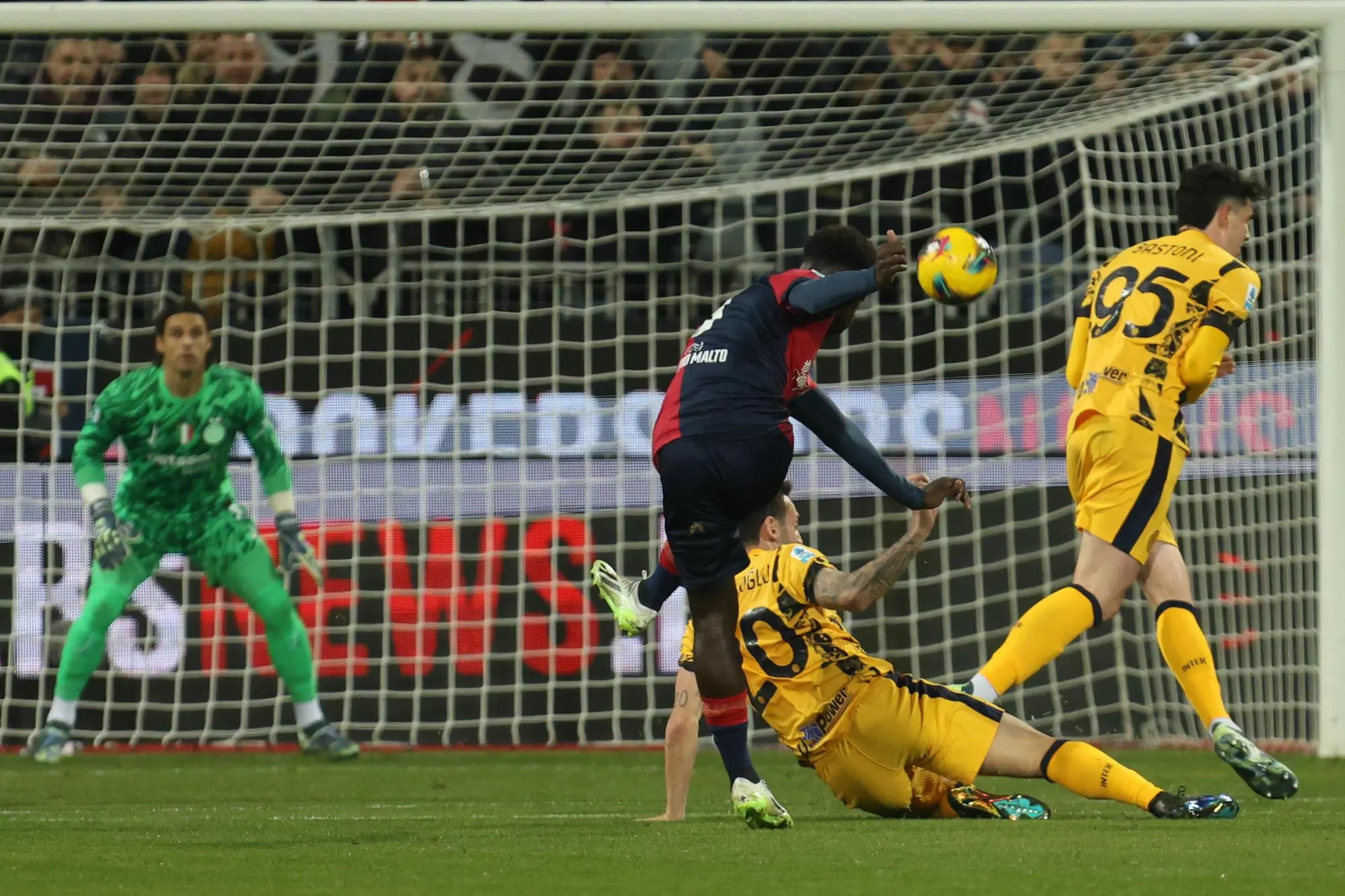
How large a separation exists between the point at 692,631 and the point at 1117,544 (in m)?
1.39

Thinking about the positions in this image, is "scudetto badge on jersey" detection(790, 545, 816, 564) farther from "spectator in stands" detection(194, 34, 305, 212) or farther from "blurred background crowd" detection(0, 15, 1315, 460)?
"spectator in stands" detection(194, 34, 305, 212)

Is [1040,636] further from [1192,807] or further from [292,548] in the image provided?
[292,548]

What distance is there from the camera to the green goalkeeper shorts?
8016 millimetres

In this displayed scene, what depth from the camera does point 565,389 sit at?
947 centimetres

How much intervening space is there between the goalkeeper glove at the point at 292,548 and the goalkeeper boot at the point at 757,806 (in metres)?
3.31

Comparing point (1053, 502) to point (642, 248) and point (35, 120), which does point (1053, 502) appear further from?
point (35, 120)

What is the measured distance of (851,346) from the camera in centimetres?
942

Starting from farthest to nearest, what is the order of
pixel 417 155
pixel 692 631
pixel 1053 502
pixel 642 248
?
pixel 642 248 → pixel 1053 502 → pixel 417 155 → pixel 692 631

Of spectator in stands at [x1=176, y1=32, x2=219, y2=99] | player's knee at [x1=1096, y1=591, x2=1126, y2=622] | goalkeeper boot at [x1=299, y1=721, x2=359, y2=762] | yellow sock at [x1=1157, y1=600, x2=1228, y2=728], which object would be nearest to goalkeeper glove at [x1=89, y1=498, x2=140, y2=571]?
goalkeeper boot at [x1=299, y1=721, x2=359, y2=762]

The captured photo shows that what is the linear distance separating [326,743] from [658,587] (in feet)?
8.84

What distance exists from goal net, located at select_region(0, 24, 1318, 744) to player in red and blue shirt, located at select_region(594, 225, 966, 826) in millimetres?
3550

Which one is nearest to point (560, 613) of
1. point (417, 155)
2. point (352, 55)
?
point (417, 155)

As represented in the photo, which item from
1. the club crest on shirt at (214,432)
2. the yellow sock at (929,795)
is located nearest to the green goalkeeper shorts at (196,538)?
the club crest on shirt at (214,432)

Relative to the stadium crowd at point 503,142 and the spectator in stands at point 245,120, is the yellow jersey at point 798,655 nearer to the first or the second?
the stadium crowd at point 503,142
